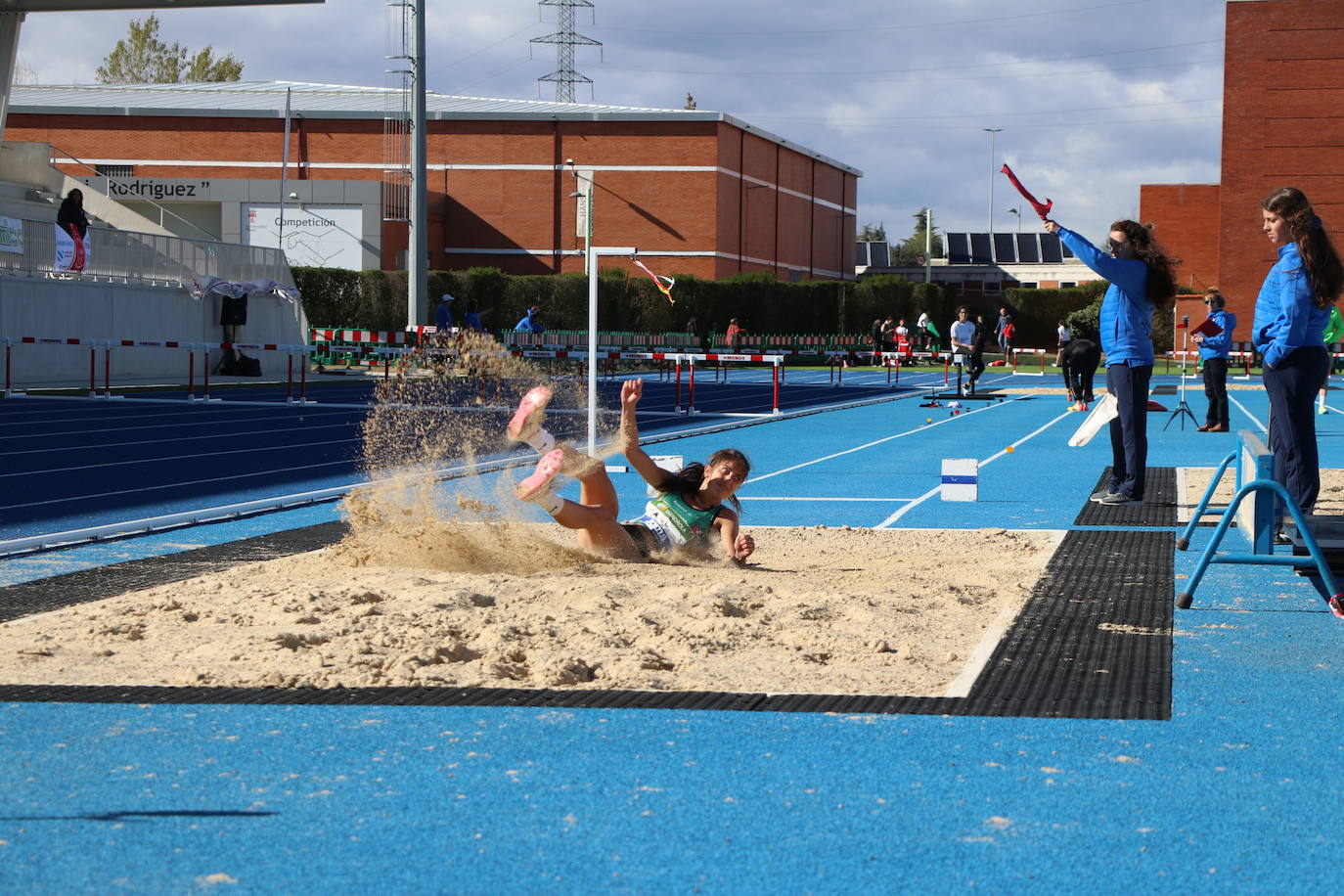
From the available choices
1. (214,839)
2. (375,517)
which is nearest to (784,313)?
(375,517)

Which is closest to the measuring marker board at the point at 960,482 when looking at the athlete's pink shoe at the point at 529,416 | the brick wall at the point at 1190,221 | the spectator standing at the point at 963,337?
the athlete's pink shoe at the point at 529,416

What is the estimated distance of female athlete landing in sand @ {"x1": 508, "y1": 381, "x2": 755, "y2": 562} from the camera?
766 centimetres

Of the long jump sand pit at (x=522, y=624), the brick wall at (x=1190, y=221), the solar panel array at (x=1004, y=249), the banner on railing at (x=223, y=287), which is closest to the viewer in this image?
the long jump sand pit at (x=522, y=624)

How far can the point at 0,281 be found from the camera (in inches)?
1122

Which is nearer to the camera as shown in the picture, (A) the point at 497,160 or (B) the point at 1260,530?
(B) the point at 1260,530

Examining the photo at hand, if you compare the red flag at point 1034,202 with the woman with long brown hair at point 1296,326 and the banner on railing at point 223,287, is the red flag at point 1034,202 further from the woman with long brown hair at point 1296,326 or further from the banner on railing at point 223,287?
the banner on railing at point 223,287

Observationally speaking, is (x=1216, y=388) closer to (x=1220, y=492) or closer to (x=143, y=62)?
(x=1220, y=492)

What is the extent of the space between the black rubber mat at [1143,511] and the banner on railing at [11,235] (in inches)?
903

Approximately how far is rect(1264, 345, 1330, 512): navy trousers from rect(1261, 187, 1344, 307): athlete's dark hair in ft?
1.12

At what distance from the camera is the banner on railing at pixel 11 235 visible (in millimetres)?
28994

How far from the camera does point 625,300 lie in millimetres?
54625

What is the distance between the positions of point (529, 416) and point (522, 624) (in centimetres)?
141

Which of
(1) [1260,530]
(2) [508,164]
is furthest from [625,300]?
(1) [1260,530]

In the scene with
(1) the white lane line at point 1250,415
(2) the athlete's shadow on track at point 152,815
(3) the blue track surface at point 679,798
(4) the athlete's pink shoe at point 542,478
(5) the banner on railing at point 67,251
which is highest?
(5) the banner on railing at point 67,251
